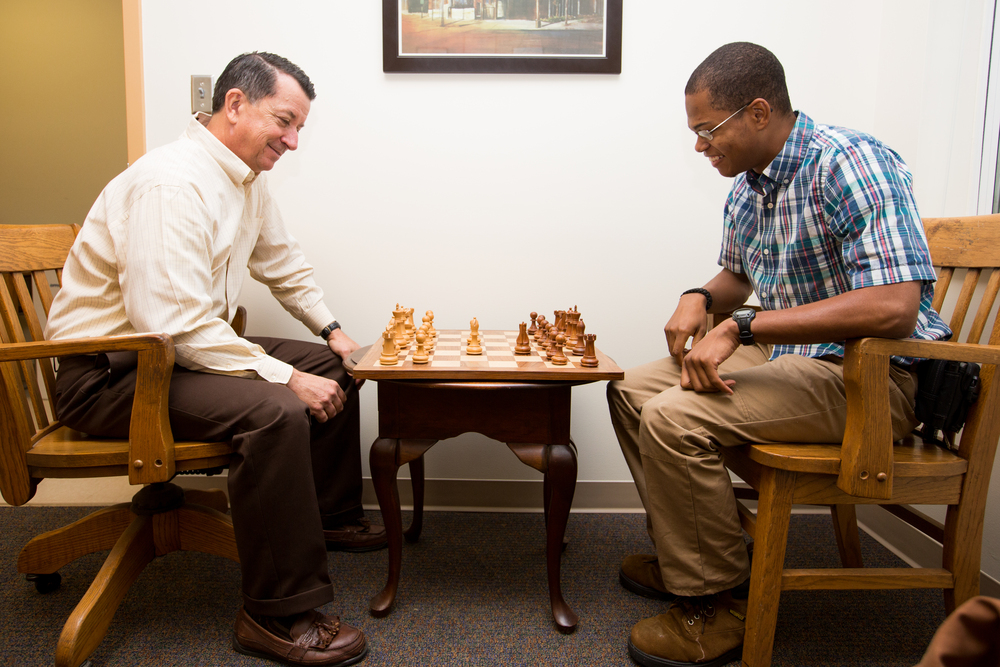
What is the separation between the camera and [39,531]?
2266 millimetres

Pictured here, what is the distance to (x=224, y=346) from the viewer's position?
1.66m

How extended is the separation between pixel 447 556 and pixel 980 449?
1588mm

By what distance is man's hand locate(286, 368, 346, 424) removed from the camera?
67.7 inches

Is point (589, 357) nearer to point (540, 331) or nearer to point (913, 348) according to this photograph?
point (540, 331)

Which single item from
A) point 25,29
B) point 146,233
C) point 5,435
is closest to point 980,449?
point 146,233

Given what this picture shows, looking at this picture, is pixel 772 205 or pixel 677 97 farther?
pixel 677 97

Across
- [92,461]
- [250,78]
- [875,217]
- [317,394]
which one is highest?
[250,78]

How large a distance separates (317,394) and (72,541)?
873mm

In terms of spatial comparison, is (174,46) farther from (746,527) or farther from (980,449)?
(980,449)

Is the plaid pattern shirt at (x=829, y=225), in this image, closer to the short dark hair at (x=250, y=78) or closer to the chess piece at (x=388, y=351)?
the chess piece at (x=388, y=351)

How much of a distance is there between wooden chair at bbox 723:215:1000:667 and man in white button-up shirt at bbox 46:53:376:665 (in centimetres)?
106

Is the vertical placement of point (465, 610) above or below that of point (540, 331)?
below

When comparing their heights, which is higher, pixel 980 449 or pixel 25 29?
pixel 25 29

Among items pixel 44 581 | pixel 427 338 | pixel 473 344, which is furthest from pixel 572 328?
pixel 44 581
